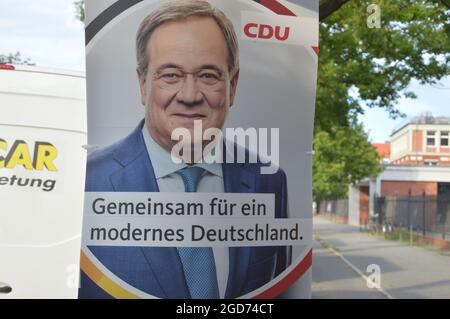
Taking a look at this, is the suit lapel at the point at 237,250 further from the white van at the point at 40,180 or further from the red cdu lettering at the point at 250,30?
the white van at the point at 40,180

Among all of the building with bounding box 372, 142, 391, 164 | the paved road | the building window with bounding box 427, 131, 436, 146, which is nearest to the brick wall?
the building window with bounding box 427, 131, 436, 146

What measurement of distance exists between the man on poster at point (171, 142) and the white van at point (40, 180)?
1.50 m

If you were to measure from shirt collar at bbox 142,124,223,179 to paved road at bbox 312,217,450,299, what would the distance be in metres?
6.03

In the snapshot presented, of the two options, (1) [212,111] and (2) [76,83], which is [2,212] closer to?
(2) [76,83]

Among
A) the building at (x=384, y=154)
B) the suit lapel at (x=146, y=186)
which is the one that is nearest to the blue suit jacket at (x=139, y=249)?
the suit lapel at (x=146, y=186)

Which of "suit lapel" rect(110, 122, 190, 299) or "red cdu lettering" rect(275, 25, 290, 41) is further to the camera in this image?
"red cdu lettering" rect(275, 25, 290, 41)

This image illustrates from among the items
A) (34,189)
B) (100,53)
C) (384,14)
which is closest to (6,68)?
(34,189)

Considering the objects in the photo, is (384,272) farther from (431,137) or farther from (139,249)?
(431,137)

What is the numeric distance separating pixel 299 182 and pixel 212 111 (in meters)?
0.66

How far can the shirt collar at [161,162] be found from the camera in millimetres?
3572

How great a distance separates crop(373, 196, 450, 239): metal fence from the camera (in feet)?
83.0

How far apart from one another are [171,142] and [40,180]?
1987 millimetres

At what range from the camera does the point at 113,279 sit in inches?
142

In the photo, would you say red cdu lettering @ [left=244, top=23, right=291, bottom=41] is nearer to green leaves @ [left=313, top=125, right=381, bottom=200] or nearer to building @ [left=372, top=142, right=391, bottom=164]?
green leaves @ [left=313, top=125, right=381, bottom=200]
